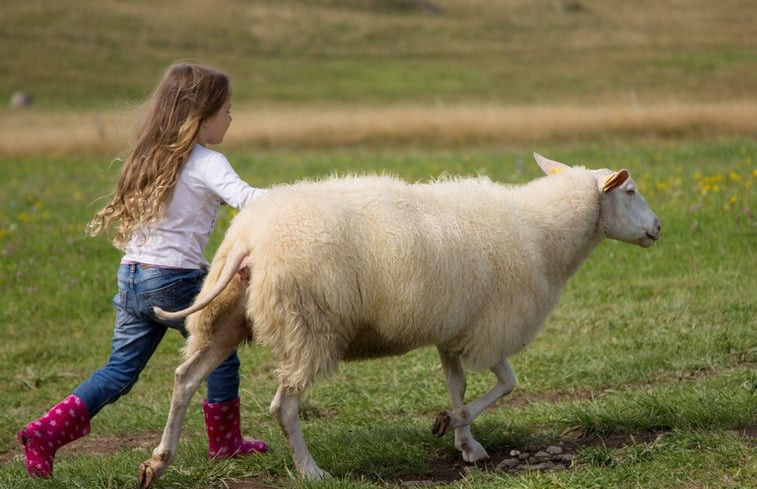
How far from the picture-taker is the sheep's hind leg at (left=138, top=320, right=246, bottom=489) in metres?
4.88

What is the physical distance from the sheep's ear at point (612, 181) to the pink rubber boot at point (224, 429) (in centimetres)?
264

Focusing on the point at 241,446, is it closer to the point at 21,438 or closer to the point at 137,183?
the point at 21,438

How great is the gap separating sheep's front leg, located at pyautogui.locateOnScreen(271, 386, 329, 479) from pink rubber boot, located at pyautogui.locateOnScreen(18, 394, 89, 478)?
107 cm

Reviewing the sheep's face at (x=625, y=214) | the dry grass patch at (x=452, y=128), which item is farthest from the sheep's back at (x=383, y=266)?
the dry grass patch at (x=452, y=128)

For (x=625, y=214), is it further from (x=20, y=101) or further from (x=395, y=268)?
(x=20, y=101)

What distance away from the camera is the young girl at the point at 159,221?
515 cm

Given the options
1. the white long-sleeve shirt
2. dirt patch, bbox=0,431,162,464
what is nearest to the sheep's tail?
the white long-sleeve shirt

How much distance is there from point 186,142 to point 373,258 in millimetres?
1202

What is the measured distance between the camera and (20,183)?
684 inches

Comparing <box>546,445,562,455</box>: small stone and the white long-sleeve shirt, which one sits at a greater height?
the white long-sleeve shirt

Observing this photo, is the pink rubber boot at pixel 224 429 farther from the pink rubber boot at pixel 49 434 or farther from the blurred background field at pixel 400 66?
the blurred background field at pixel 400 66

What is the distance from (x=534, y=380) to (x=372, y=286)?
2.40m

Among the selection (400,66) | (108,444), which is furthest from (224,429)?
(400,66)

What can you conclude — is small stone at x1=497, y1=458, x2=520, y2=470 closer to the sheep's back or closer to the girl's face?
the sheep's back
